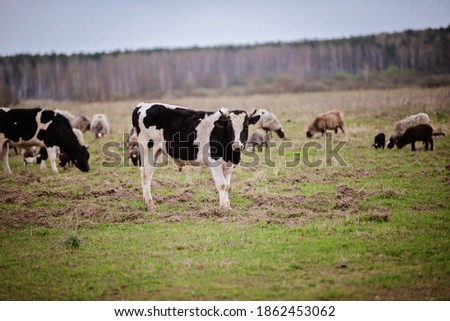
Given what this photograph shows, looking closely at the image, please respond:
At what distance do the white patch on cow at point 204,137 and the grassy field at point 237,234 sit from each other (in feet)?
3.65

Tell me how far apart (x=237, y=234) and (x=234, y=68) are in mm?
105890

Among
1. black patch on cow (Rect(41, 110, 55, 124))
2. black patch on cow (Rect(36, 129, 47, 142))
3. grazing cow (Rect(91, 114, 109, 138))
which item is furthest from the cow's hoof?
grazing cow (Rect(91, 114, 109, 138))

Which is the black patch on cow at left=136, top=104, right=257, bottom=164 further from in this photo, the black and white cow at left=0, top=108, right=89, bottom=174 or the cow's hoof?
the black and white cow at left=0, top=108, right=89, bottom=174

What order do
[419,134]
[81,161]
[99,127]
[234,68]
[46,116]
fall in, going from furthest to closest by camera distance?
[234,68] → [99,127] → [419,134] → [81,161] → [46,116]

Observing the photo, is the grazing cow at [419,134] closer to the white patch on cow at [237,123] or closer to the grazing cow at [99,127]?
the white patch on cow at [237,123]

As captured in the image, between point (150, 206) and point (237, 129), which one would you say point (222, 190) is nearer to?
point (237, 129)

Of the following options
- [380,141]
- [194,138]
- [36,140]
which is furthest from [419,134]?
[36,140]

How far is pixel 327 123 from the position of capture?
24.0 metres

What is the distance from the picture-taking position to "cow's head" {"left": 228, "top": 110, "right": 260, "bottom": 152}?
1175 cm

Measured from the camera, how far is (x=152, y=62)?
4395 inches

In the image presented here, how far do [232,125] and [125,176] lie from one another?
19.2ft

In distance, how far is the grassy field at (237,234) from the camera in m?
7.68
